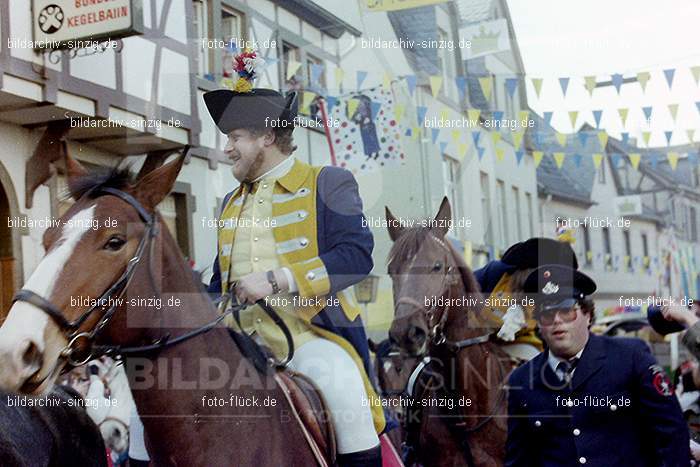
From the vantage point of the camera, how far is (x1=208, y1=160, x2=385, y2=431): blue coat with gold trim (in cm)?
350

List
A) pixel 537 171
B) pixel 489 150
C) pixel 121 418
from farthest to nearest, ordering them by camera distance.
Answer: pixel 537 171 → pixel 489 150 → pixel 121 418

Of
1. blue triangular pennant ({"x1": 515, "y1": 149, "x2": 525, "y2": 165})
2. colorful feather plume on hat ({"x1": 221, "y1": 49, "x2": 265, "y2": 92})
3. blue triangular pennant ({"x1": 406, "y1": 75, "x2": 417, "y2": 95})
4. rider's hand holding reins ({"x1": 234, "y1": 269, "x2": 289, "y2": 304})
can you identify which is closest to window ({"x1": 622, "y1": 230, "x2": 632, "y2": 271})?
blue triangular pennant ({"x1": 515, "y1": 149, "x2": 525, "y2": 165})

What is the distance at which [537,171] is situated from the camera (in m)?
7.35

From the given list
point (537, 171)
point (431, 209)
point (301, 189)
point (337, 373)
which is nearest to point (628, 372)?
point (337, 373)

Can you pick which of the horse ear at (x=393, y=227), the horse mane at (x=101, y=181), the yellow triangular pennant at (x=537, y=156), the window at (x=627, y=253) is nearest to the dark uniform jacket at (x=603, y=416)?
the horse ear at (x=393, y=227)

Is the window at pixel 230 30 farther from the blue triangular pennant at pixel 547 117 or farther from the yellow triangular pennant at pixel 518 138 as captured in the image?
the yellow triangular pennant at pixel 518 138

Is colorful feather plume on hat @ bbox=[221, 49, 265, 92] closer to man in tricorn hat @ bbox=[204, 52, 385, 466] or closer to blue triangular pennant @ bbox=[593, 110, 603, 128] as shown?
man in tricorn hat @ bbox=[204, 52, 385, 466]

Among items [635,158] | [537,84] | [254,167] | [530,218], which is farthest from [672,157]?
[254,167]

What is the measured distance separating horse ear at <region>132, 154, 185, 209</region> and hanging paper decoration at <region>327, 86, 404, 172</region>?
83.8 inches

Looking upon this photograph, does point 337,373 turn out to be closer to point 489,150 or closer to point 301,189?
point 301,189

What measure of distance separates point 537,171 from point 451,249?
8.43ft

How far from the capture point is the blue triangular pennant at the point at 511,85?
613cm

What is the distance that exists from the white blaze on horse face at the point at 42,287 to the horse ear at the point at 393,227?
7.25 feet

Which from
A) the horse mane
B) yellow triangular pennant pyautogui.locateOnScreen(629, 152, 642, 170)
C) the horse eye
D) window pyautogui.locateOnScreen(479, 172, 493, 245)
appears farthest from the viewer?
yellow triangular pennant pyautogui.locateOnScreen(629, 152, 642, 170)
